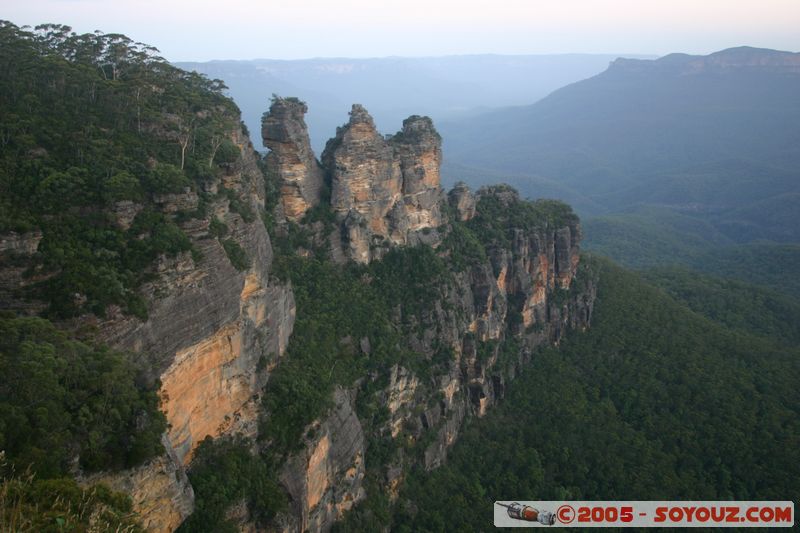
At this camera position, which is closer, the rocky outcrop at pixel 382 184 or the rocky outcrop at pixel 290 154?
the rocky outcrop at pixel 290 154

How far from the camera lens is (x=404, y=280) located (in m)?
41.5

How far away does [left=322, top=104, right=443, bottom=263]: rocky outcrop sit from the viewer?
39469 mm

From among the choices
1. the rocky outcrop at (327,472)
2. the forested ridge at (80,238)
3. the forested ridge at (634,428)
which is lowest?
the forested ridge at (634,428)

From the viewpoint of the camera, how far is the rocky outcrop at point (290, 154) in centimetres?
3594

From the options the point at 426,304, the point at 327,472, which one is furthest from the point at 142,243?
the point at 426,304

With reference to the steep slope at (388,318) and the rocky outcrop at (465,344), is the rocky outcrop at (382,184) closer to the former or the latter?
the steep slope at (388,318)

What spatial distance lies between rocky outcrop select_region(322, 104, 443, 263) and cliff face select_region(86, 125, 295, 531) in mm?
10340

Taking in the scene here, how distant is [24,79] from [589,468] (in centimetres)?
4075

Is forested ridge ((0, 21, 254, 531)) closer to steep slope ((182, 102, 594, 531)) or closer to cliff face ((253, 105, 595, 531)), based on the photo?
steep slope ((182, 102, 594, 531))

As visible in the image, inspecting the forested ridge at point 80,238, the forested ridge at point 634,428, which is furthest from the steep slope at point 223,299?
the forested ridge at point 634,428

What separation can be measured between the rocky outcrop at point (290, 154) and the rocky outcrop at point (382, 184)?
245 centimetres

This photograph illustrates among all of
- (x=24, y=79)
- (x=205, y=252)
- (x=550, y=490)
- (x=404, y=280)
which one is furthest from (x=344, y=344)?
(x=24, y=79)

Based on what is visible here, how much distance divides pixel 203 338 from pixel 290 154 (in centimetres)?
1757

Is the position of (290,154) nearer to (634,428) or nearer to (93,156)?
(93,156)
